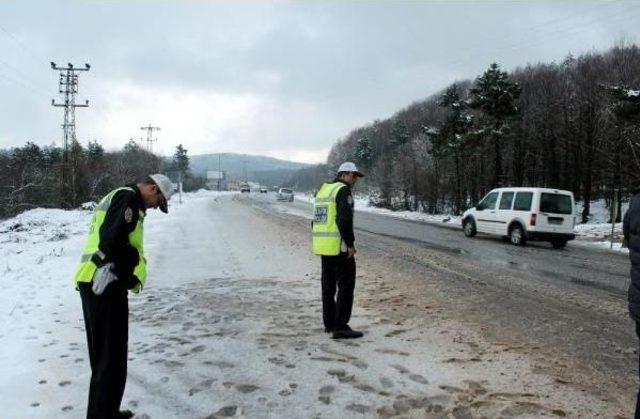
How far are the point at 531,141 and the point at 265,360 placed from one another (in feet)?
149

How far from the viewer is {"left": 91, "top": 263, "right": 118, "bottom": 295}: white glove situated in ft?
12.1

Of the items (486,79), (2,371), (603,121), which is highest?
(486,79)

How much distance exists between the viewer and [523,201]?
1761 centimetres

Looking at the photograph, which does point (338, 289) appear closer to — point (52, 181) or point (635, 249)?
point (635, 249)

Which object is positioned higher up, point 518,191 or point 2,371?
point 518,191

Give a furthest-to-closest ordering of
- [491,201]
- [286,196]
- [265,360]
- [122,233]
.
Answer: [286,196], [491,201], [265,360], [122,233]

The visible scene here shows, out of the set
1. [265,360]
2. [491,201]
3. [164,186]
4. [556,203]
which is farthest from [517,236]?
[164,186]

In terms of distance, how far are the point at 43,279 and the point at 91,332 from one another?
22.0 feet

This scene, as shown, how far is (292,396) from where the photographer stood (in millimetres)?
4461

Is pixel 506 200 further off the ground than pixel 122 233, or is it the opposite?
pixel 506 200

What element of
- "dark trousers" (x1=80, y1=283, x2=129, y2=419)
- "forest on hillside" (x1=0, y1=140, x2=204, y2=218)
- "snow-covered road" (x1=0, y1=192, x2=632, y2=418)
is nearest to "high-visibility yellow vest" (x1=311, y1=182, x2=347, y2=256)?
"snow-covered road" (x1=0, y1=192, x2=632, y2=418)

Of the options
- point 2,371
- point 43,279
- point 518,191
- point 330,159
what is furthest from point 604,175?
point 330,159

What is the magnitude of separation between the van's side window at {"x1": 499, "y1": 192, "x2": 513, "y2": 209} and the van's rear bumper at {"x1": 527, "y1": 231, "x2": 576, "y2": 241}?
144 cm

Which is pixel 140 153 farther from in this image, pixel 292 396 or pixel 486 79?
pixel 292 396
